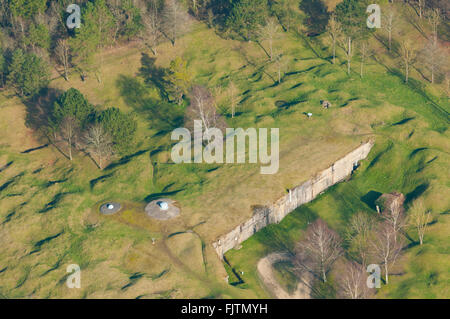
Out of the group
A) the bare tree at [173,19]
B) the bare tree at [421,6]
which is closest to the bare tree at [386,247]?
the bare tree at [421,6]

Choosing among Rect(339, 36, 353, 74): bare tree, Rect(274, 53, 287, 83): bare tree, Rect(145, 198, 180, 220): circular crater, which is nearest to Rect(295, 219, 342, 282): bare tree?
Rect(145, 198, 180, 220): circular crater

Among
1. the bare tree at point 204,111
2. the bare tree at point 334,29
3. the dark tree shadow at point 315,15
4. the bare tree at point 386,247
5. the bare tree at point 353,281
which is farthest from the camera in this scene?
the dark tree shadow at point 315,15

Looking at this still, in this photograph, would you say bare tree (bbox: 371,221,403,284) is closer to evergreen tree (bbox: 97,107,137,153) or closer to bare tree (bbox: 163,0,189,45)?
evergreen tree (bbox: 97,107,137,153)

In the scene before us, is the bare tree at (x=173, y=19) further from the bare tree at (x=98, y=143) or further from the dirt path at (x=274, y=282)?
the dirt path at (x=274, y=282)

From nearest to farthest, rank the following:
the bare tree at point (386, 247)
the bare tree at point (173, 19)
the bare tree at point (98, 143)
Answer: the bare tree at point (386, 247)
the bare tree at point (98, 143)
the bare tree at point (173, 19)

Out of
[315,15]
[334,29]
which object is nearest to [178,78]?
[334,29]
